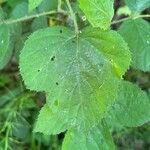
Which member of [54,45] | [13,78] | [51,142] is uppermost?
Result: [54,45]

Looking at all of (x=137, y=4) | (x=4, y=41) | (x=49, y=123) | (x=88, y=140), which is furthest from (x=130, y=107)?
(x=4, y=41)

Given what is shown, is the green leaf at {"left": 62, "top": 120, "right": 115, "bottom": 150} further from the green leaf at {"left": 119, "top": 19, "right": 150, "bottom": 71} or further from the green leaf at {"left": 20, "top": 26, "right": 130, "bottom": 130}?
the green leaf at {"left": 119, "top": 19, "right": 150, "bottom": 71}

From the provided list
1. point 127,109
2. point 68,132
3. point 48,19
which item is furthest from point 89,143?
point 48,19

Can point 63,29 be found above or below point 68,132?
above

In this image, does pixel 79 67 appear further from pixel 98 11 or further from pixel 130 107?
pixel 130 107

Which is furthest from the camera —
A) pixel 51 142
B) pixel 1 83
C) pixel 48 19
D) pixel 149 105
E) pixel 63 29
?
pixel 1 83

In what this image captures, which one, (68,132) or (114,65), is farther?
(68,132)

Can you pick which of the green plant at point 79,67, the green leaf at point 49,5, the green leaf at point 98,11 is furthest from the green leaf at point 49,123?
the green leaf at point 49,5

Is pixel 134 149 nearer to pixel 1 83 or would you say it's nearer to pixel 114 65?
pixel 1 83
